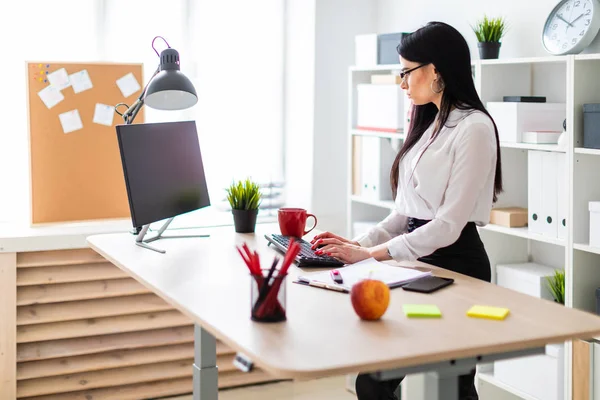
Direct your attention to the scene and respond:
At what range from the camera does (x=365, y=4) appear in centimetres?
448

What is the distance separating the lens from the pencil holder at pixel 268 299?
172cm

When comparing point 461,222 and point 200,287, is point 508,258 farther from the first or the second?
point 200,287

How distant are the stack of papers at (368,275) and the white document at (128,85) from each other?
212 cm

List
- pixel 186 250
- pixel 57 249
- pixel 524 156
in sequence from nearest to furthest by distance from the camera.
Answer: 1. pixel 186 250
2. pixel 524 156
3. pixel 57 249

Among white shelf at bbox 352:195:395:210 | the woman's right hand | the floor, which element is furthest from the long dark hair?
the floor

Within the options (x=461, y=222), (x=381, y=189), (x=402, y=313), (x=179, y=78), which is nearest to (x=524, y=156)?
(x=381, y=189)

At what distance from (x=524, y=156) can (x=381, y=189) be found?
0.82m

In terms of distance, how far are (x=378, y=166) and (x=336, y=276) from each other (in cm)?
193

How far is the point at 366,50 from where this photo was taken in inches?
159

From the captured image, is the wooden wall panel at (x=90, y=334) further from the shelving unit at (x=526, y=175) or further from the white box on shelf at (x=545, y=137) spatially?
the white box on shelf at (x=545, y=137)

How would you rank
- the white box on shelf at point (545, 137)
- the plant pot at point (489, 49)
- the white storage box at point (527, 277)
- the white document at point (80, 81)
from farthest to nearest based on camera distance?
the white document at point (80, 81)
the plant pot at point (489, 49)
the white storage box at point (527, 277)
the white box on shelf at point (545, 137)

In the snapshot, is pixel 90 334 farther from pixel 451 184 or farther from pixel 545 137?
pixel 545 137

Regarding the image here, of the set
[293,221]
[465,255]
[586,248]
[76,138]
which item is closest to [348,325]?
[465,255]

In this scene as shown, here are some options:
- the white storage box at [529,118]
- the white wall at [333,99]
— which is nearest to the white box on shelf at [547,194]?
the white storage box at [529,118]
